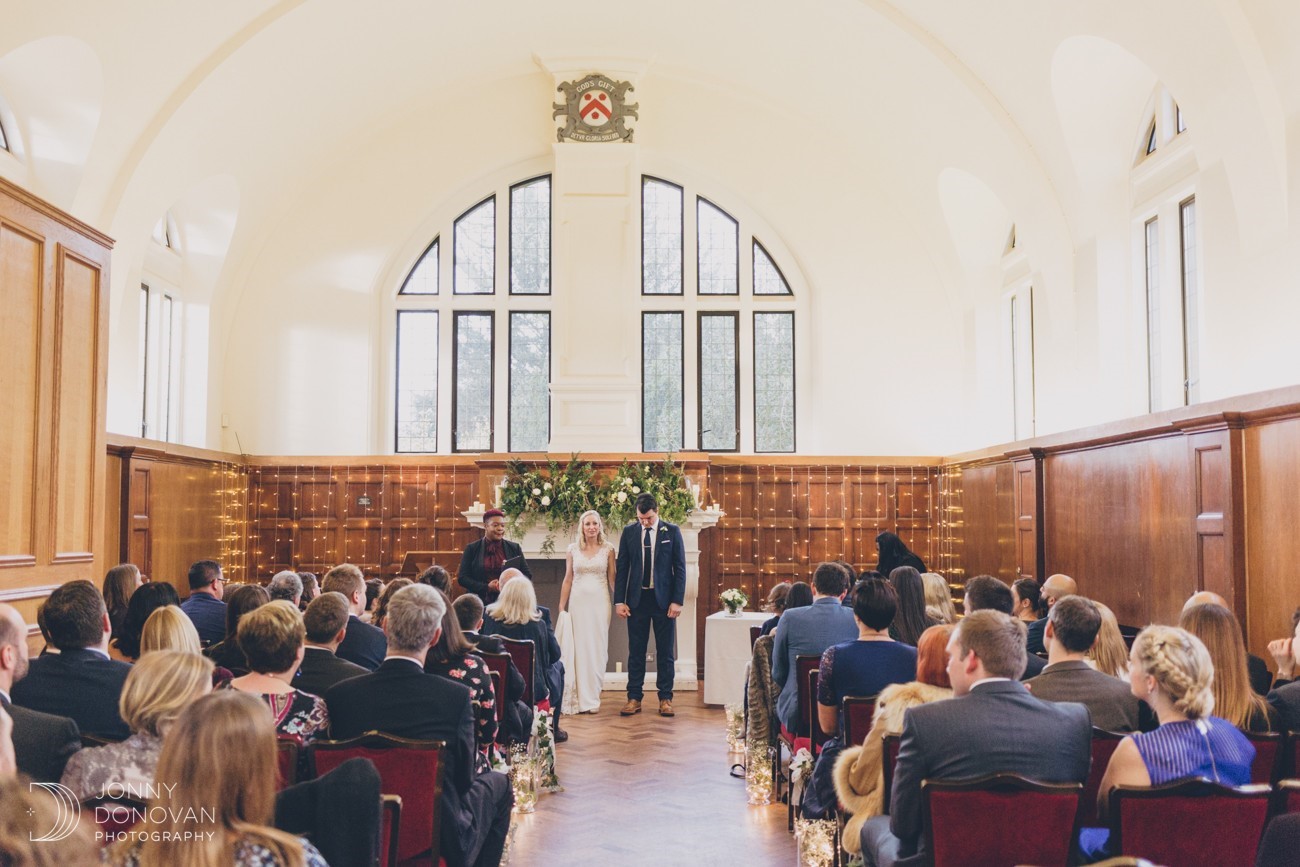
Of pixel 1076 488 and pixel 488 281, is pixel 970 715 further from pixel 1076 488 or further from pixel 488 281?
pixel 488 281

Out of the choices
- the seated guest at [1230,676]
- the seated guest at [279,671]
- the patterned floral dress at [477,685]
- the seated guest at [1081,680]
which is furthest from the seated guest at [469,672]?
the seated guest at [1230,676]

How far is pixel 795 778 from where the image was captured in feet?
19.2

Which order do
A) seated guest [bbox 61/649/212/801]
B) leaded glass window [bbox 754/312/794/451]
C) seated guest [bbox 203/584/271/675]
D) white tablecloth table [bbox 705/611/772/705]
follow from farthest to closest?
1. leaded glass window [bbox 754/312/794/451]
2. white tablecloth table [bbox 705/611/772/705]
3. seated guest [bbox 203/584/271/675]
4. seated guest [bbox 61/649/212/801]

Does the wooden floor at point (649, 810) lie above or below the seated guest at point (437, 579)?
below

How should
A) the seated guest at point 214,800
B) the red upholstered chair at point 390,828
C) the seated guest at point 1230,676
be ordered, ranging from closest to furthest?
the seated guest at point 214,800 < the red upholstered chair at point 390,828 < the seated guest at point 1230,676

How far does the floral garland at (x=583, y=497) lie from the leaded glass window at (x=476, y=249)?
331cm

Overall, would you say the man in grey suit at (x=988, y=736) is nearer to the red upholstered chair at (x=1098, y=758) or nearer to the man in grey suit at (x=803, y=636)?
the red upholstered chair at (x=1098, y=758)

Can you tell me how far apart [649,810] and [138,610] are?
9.93 ft

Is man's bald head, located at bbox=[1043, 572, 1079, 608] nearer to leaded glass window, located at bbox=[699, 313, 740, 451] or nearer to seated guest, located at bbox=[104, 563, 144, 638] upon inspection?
seated guest, located at bbox=[104, 563, 144, 638]

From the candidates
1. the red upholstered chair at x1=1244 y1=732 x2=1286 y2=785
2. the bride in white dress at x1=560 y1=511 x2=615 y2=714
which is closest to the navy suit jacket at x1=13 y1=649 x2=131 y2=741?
the red upholstered chair at x1=1244 y1=732 x2=1286 y2=785

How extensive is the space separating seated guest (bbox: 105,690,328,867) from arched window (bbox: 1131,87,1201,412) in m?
8.83

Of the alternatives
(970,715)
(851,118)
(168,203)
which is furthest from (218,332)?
(970,715)

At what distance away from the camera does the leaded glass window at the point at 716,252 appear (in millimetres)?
14438

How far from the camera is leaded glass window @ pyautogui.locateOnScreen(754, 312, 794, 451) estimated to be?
563 inches
